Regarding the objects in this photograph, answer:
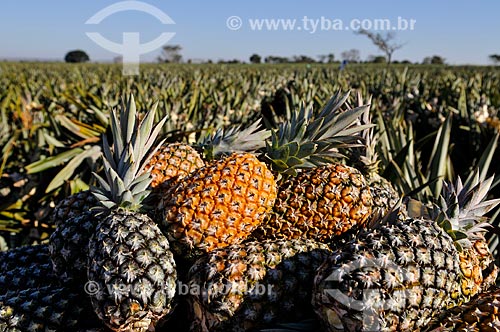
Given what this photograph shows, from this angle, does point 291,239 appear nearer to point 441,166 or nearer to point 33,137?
point 441,166

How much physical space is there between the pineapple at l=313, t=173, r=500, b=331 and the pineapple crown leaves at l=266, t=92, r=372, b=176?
0.40m

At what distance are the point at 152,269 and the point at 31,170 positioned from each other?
Answer: 2.93 metres

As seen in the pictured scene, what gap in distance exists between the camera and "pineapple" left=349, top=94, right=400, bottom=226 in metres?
1.53

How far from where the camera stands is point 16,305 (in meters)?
1.39

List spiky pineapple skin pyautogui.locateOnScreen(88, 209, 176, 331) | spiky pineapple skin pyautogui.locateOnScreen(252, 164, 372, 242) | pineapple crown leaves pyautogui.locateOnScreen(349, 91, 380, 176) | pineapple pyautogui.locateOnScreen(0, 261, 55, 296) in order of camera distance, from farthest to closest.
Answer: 1. pineapple crown leaves pyautogui.locateOnScreen(349, 91, 380, 176)
2. pineapple pyautogui.locateOnScreen(0, 261, 55, 296)
3. spiky pineapple skin pyautogui.locateOnScreen(252, 164, 372, 242)
4. spiky pineapple skin pyautogui.locateOnScreen(88, 209, 176, 331)

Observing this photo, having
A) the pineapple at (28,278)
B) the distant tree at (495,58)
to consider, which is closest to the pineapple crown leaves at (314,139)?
the pineapple at (28,278)

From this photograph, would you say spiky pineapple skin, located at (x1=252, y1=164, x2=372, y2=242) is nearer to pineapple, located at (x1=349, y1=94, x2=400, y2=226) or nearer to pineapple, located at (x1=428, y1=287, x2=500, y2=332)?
pineapple, located at (x1=349, y1=94, x2=400, y2=226)

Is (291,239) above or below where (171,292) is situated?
above

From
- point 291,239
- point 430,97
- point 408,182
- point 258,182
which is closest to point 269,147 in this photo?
point 258,182

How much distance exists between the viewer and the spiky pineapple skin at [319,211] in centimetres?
149

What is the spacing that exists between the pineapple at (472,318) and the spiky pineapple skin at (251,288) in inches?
13.8

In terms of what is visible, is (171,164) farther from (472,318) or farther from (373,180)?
(472,318)

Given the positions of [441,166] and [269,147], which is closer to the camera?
[269,147]

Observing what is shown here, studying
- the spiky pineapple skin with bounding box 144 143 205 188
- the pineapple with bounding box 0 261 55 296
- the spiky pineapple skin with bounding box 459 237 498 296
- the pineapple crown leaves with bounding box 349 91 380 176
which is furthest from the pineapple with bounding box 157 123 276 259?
the pineapple crown leaves with bounding box 349 91 380 176
